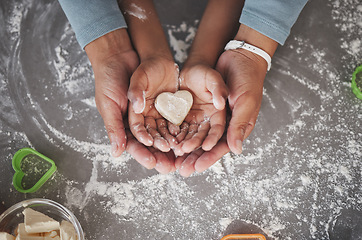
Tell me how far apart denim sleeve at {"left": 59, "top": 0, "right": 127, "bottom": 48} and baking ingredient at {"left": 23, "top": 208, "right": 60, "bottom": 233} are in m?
0.67

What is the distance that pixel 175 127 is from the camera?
1.13 meters

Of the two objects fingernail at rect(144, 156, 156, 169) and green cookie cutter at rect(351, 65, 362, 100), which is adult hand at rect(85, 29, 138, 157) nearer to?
fingernail at rect(144, 156, 156, 169)

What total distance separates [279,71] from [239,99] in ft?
1.50

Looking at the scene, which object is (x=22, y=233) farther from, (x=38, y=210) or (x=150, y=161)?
(x=150, y=161)

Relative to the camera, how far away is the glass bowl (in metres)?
1.14

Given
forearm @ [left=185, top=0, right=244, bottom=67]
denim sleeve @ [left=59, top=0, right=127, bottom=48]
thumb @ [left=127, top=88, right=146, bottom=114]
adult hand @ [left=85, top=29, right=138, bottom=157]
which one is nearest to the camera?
thumb @ [left=127, top=88, right=146, bottom=114]

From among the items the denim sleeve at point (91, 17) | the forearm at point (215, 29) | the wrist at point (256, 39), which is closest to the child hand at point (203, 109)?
the forearm at point (215, 29)

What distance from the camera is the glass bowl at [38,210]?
1.14 m

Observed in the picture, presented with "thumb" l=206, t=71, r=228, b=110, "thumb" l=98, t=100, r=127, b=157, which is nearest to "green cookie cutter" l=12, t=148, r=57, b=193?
"thumb" l=98, t=100, r=127, b=157

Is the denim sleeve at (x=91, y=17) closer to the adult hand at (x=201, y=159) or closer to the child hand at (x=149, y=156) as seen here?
the child hand at (x=149, y=156)

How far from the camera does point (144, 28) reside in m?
1.30

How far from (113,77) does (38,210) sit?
0.61 m

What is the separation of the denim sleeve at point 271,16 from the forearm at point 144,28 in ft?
1.19

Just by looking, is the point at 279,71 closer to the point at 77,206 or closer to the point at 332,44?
the point at 332,44
